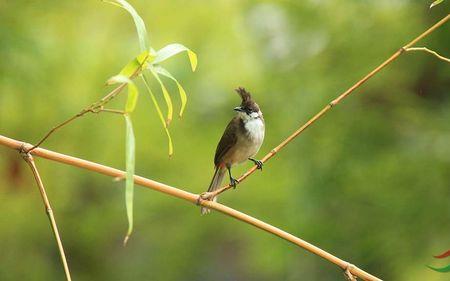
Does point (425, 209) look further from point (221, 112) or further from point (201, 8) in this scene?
point (201, 8)

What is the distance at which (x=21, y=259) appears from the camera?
5.62 meters

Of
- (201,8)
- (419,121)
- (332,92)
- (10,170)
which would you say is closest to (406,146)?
(419,121)

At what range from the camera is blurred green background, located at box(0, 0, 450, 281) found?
Result: 4.61 metres

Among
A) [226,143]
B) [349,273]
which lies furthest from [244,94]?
[349,273]

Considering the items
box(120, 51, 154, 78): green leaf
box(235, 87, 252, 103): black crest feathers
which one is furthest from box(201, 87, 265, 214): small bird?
box(120, 51, 154, 78): green leaf

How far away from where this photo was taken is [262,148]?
Answer: 5.52m

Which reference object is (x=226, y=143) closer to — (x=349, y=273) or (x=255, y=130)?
(x=255, y=130)

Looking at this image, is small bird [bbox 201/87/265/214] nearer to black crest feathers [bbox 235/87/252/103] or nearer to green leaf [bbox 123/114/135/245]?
black crest feathers [bbox 235/87/252/103]

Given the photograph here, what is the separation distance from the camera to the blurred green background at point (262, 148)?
4.61m

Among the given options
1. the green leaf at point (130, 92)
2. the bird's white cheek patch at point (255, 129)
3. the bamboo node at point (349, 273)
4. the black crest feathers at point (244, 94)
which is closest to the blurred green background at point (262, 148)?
the bird's white cheek patch at point (255, 129)

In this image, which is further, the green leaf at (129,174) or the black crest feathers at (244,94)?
the black crest feathers at (244,94)

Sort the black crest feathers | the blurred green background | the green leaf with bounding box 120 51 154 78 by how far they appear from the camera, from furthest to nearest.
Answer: the blurred green background < the black crest feathers < the green leaf with bounding box 120 51 154 78

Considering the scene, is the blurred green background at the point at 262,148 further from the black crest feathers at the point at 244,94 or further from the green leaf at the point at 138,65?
the green leaf at the point at 138,65

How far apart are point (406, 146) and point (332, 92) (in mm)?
623
